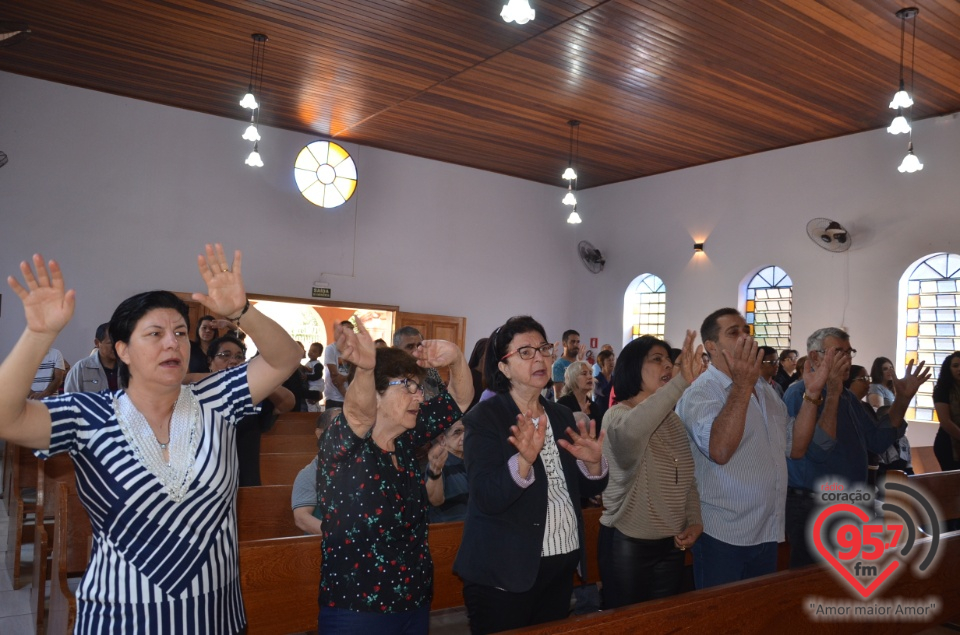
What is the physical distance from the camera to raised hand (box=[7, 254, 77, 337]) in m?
1.44

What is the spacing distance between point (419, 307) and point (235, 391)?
9.70 metres

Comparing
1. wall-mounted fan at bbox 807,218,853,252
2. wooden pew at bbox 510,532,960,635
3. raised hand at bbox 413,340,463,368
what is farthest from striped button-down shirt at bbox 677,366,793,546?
wall-mounted fan at bbox 807,218,853,252

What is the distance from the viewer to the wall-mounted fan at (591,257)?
12.7m

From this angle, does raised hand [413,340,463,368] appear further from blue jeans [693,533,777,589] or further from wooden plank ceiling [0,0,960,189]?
wooden plank ceiling [0,0,960,189]

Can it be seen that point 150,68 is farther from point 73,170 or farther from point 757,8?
point 757,8

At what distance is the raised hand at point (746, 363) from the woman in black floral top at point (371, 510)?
114 cm

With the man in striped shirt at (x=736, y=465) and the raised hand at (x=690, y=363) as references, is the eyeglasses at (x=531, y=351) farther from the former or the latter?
the man in striped shirt at (x=736, y=465)

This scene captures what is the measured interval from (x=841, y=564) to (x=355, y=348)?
5.79ft

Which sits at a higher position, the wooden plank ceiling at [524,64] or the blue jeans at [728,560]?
the wooden plank ceiling at [524,64]

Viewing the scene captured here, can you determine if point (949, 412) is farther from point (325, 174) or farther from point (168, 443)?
point (325, 174)

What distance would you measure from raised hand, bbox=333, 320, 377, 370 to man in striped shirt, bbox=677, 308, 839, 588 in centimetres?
131

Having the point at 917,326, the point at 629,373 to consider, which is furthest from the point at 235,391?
the point at 917,326

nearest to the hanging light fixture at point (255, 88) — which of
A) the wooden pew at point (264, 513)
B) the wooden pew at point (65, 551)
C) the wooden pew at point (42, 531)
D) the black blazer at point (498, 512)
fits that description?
the wooden pew at point (42, 531)

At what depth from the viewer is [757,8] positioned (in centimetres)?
626
